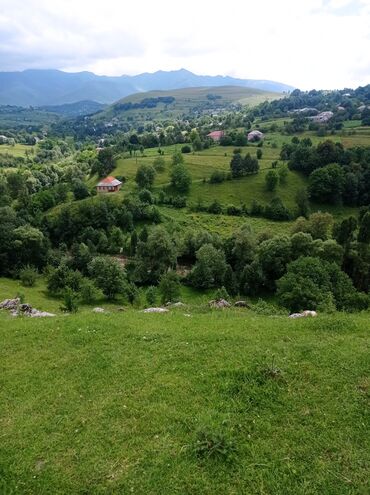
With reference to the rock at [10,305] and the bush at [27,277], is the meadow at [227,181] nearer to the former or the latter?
the bush at [27,277]

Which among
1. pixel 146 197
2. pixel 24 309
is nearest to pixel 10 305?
pixel 24 309

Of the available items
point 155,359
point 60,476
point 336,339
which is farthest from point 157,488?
point 336,339

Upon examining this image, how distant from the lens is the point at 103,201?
91.3 meters

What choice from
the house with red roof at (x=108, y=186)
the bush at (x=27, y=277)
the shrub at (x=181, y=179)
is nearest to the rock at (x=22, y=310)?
the bush at (x=27, y=277)

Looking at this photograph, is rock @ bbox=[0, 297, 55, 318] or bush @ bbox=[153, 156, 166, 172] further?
bush @ bbox=[153, 156, 166, 172]

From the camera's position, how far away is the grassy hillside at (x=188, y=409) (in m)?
12.2

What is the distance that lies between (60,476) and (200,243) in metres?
61.8

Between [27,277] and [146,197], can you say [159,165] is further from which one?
[27,277]

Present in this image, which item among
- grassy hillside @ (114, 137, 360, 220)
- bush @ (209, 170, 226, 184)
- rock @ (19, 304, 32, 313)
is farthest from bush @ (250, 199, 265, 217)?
rock @ (19, 304, 32, 313)

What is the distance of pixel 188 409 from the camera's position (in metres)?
14.8

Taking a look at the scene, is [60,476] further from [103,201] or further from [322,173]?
[322,173]

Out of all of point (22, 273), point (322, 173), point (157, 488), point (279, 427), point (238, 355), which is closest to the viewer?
point (157, 488)

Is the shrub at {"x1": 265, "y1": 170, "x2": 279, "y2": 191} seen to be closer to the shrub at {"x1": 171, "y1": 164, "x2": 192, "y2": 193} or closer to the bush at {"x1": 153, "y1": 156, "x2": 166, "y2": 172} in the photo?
the shrub at {"x1": 171, "y1": 164, "x2": 192, "y2": 193}

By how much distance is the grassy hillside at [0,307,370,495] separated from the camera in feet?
40.2
